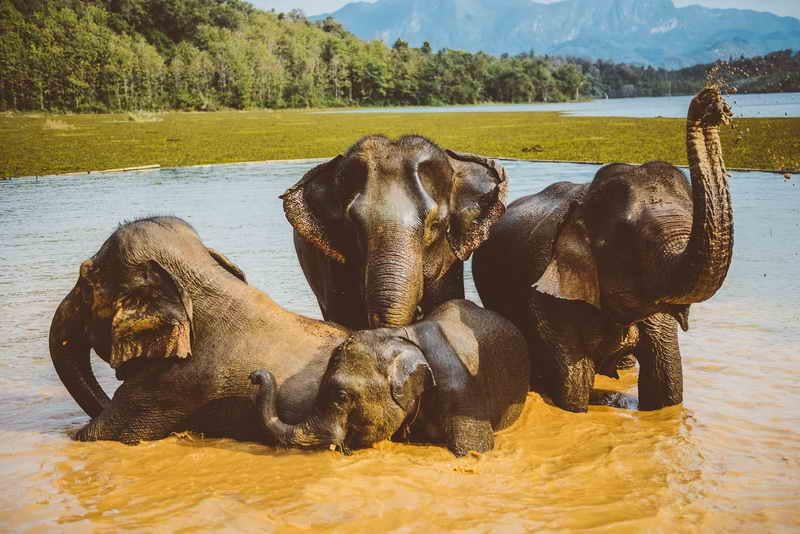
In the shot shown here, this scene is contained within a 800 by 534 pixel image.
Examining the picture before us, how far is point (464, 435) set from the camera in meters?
A: 6.11

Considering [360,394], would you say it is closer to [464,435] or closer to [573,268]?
[464,435]

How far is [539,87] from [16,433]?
15630 centimetres

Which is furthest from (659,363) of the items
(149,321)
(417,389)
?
(149,321)

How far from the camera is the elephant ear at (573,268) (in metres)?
6.62

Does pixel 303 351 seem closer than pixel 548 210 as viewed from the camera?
Yes

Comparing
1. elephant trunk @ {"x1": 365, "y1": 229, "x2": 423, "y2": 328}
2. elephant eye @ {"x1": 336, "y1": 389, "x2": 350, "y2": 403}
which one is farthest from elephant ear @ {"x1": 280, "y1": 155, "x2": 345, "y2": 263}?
elephant eye @ {"x1": 336, "y1": 389, "x2": 350, "y2": 403}

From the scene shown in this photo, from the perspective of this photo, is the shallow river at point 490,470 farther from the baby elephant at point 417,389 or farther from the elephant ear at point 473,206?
the elephant ear at point 473,206

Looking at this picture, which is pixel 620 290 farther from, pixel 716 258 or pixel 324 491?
pixel 324 491

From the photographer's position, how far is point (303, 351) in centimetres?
645

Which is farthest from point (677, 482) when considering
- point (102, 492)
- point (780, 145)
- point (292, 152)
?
point (292, 152)

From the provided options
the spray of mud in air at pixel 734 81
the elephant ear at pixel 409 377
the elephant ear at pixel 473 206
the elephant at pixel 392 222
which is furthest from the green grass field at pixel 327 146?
the elephant ear at pixel 409 377

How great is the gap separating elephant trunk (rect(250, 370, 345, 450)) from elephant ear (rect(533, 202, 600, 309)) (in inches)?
70.8

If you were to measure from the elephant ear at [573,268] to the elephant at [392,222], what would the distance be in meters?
1.12

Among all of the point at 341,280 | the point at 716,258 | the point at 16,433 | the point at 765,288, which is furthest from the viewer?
the point at 765,288
